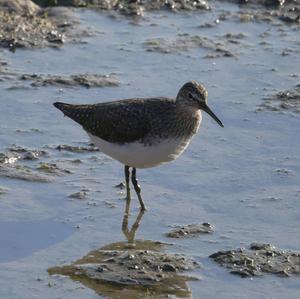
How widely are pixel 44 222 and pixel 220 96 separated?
3715 millimetres

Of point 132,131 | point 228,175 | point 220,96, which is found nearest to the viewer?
point 132,131

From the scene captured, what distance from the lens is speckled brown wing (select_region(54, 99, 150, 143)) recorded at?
992 centimetres

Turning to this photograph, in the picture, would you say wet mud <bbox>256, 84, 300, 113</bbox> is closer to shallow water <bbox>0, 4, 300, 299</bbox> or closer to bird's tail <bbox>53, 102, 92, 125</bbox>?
shallow water <bbox>0, 4, 300, 299</bbox>

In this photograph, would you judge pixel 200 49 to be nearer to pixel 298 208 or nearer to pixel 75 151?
pixel 75 151

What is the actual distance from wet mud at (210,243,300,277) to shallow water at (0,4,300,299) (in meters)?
0.10

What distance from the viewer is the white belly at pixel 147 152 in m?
9.78

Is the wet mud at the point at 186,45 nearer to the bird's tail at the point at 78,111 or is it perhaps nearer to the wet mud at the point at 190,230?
the bird's tail at the point at 78,111

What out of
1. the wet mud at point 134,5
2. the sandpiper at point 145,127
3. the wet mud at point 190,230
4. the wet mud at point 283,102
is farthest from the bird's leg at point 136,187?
the wet mud at point 134,5

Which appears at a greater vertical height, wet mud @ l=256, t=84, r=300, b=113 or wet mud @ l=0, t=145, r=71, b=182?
wet mud @ l=256, t=84, r=300, b=113

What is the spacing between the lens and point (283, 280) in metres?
8.54

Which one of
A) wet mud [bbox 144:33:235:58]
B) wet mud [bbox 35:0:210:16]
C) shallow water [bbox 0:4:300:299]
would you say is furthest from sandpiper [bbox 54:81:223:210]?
wet mud [bbox 35:0:210:16]

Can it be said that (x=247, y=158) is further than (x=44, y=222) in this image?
Yes

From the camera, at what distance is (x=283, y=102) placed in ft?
40.9

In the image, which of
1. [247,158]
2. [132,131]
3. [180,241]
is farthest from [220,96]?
[180,241]
